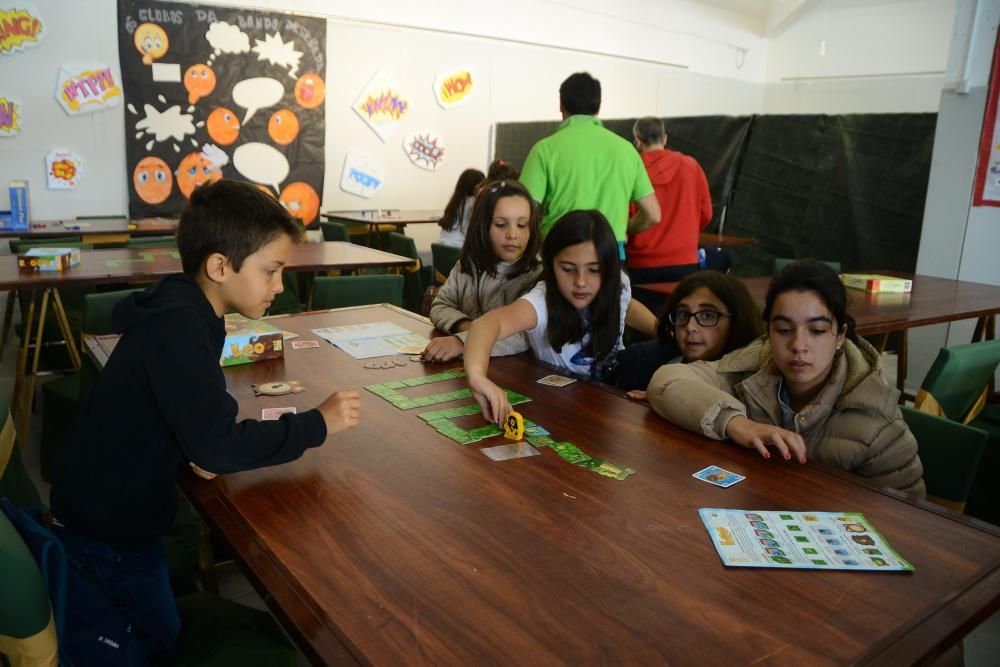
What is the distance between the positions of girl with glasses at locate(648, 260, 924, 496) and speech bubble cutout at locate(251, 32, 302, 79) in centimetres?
572

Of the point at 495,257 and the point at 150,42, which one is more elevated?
the point at 150,42

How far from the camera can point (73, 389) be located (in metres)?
2.79

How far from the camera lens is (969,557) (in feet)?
3.52

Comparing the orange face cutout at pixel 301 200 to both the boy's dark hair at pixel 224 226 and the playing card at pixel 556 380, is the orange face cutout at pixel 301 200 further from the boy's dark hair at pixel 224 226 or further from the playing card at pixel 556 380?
the boy's dark hair at pixel 224 226

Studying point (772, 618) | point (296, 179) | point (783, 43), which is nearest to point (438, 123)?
point (296, 179)

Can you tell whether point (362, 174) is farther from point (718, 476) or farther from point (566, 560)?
point (566, 560)

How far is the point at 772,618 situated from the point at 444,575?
0.43m

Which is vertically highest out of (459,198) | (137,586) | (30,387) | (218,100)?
(218,100)

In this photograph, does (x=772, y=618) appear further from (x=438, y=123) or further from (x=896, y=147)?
(x=438, y=123)

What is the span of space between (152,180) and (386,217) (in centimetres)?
193

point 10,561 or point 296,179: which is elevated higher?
point 296,179

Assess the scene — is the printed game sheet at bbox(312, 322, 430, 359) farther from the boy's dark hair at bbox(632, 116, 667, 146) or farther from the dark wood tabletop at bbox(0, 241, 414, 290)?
the boy's dark hair at bbox(632, 116, 667, 146)

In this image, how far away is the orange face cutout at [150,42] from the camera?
5742 mm

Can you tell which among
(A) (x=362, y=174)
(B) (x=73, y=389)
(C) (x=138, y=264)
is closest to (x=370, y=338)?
(B) (x=73, y=389)
